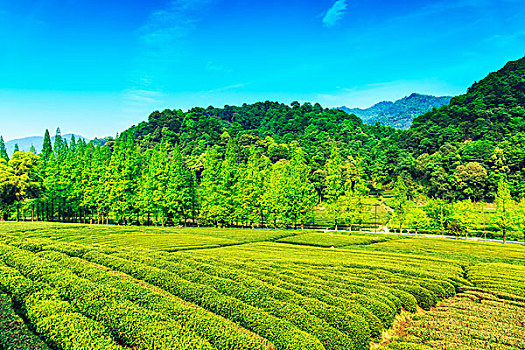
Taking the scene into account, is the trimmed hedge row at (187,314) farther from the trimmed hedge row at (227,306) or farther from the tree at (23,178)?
the tree at (23,178)

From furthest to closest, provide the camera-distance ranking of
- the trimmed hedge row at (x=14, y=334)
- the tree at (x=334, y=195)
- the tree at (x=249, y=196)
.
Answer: the tree at (x=334, y=195) < the tree at (x=249, y=196) < the trimmed hedge row at (x=14, y=334)

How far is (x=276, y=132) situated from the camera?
16575cm

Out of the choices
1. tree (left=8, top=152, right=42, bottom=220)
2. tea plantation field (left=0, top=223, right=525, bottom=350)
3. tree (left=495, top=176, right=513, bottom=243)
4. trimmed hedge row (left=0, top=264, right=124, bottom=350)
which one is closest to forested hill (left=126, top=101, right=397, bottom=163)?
tree (left=8, top=152, right=42, bottom=220)

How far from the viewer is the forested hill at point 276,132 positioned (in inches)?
4713

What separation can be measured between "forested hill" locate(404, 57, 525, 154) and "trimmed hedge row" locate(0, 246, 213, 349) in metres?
115

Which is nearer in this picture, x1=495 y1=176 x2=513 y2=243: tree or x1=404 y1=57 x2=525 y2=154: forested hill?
x1=495 y1=176 x2=513 y2=243: tree

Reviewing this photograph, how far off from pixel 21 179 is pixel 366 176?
295ft

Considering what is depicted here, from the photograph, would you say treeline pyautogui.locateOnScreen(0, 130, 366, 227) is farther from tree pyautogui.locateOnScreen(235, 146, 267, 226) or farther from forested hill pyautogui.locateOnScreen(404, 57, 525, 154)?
forested hill pyautogui.locateOnScreen(404, 57, 525, 154)

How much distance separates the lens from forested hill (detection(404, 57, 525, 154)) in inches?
3999

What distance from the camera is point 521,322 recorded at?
14141 millimetres

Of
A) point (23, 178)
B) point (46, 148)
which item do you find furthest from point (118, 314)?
point (46, 148)

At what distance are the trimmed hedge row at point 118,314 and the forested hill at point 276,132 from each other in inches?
3726

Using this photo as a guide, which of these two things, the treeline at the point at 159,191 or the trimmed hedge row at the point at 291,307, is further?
the treeline at the point at 159,191

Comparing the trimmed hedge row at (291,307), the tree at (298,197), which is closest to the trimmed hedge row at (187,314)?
the trimmed hedge row at (291,307)
